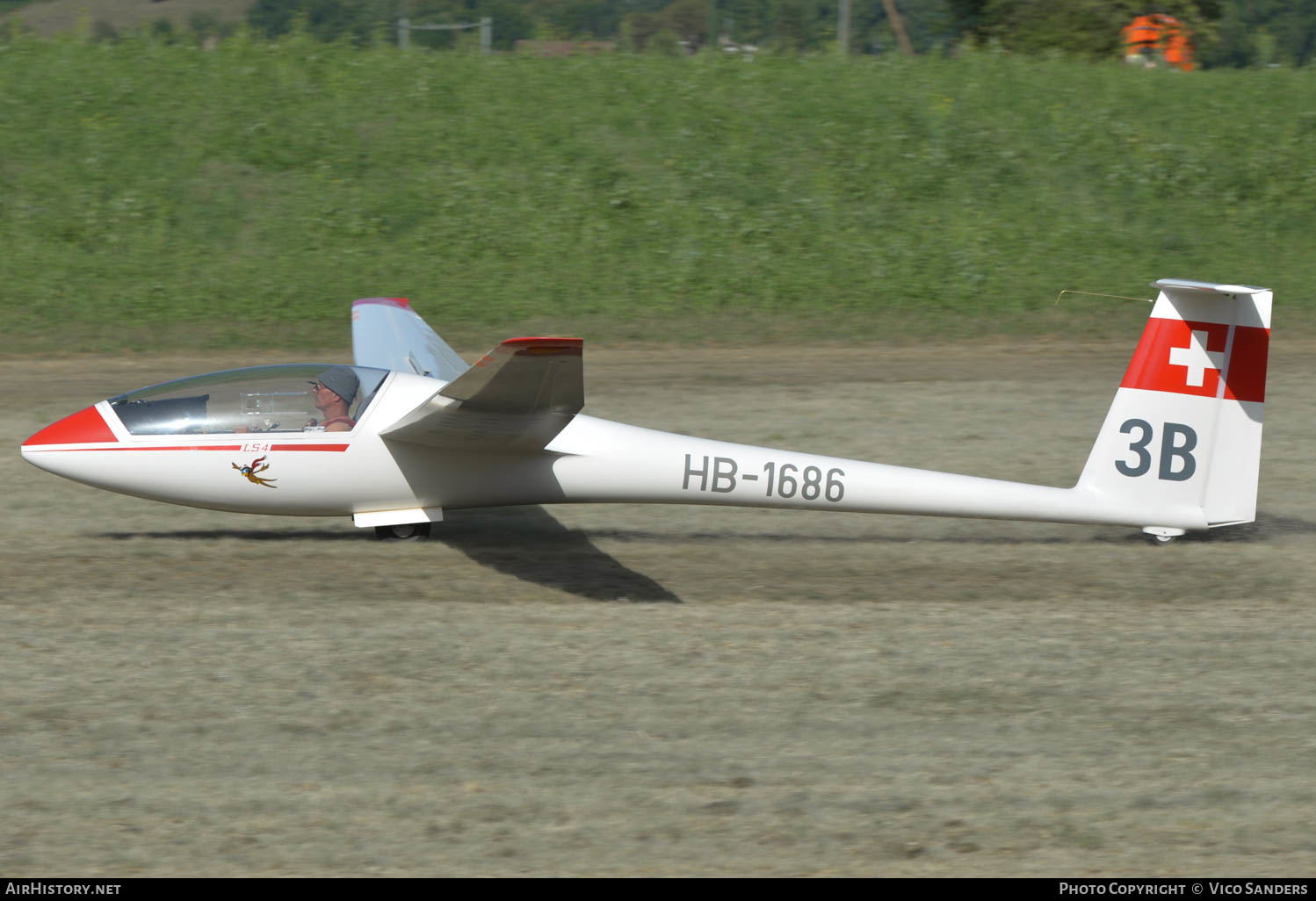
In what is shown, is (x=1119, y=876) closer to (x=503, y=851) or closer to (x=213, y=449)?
(x=503, y=851)

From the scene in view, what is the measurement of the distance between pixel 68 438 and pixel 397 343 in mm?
3671

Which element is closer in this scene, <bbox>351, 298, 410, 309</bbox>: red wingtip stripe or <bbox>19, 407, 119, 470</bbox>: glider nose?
<bbox>19, 407, 119, 470</bbox>: glider nose

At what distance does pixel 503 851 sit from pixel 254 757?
1804mm

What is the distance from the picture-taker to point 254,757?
7457mm

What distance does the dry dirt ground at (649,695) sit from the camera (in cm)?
671

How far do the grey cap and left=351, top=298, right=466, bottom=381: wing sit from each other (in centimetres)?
160

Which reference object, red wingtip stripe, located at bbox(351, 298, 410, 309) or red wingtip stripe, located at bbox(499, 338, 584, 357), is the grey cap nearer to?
Result: red wingtip stripe, located at bbox(499, 338, 584, 357)

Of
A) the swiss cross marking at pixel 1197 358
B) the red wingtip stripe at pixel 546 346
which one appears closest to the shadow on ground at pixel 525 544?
the red wingtip stripe at pixel 546 346

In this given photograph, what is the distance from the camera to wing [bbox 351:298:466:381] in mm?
13133

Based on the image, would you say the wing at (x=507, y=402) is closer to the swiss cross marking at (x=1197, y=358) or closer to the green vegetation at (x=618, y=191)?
the swiss cross marking at (x=1197, y=358)

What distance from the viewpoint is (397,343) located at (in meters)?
13.5

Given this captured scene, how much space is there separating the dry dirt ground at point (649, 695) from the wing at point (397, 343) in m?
1.81

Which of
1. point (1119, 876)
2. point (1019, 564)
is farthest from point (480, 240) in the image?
point (1119, 876)

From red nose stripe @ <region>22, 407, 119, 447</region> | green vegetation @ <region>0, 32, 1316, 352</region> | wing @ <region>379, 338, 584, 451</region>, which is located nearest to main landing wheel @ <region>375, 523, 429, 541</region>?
wing @ <region>379, 338, 584, 451</region>
